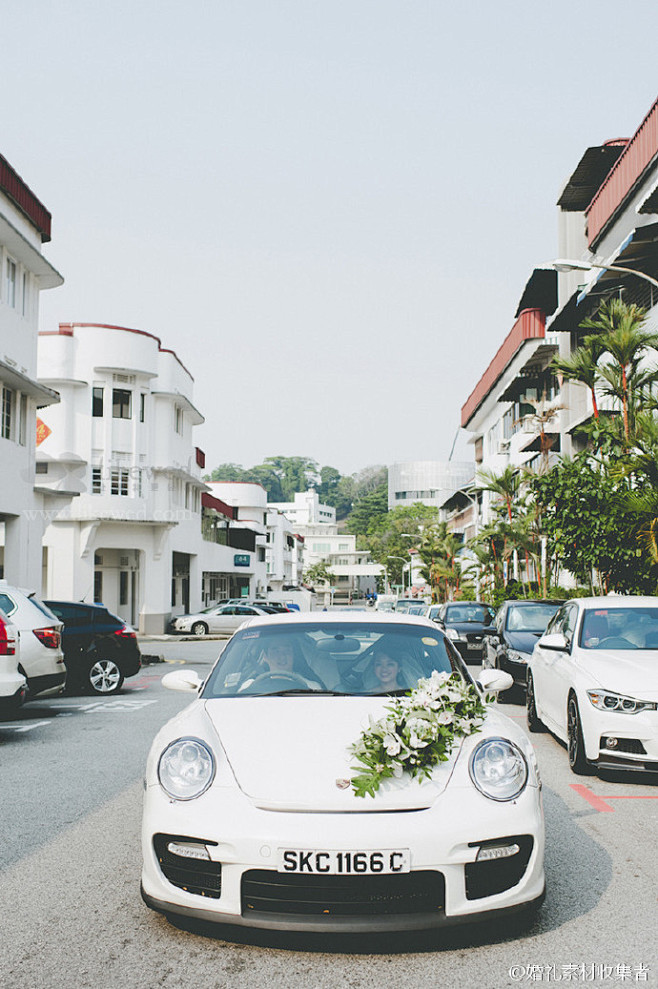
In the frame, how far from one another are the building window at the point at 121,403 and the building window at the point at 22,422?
14.6 m

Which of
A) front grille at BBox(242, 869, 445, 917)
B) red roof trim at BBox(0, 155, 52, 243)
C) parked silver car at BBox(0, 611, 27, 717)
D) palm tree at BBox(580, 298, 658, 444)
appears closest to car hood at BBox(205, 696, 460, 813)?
front grille at BBox(242, 869, 445, 917)

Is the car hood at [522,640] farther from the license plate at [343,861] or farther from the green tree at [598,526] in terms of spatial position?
the license plate at [343,861]

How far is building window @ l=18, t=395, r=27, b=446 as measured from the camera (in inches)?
1052

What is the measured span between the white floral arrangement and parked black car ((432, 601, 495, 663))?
16519 mm

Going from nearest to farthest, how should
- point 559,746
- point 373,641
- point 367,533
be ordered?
point 373,641
point 559,746
point 367,533

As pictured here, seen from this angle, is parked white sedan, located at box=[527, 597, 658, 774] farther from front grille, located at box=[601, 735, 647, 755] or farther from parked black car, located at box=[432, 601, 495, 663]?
parked black car, located at box=[432, 601, 495, 663]

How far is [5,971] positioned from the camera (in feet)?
13.0

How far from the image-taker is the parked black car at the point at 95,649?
53.2ft

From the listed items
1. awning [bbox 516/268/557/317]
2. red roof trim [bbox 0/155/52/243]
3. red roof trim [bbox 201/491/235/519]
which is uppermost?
awning [bbox 516/268/557/317]

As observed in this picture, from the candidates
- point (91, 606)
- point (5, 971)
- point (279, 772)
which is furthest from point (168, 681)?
point (91, 606)

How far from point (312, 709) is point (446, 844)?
3.97 feet

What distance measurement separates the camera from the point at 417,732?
4.54 metres

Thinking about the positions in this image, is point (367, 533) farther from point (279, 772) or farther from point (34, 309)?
point (279, 772)

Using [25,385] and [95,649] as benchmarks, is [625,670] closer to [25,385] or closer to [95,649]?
[95,649]
